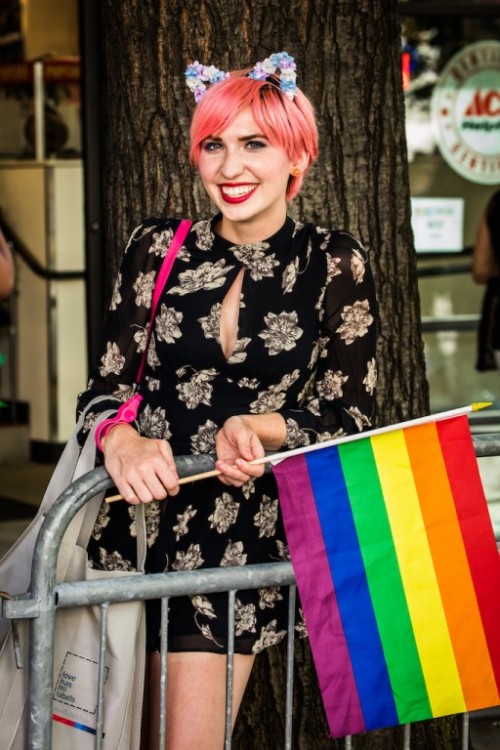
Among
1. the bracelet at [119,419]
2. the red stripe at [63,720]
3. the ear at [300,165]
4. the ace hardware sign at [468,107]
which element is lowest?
the red stripe at [63,720]

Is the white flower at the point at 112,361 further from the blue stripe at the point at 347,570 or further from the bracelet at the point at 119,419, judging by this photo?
the blue stripe at the point at 347,570

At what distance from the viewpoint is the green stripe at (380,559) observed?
8.93 feet

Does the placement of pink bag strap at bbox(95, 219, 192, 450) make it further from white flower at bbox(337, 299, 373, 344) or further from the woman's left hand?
white flower at bbox(337, 299, 373, 344)

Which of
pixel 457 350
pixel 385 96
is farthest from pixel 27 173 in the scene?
pixel 385 96

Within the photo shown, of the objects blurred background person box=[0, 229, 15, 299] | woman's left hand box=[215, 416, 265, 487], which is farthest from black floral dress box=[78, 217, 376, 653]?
blurred background person box=[0, 229, 15, 299]

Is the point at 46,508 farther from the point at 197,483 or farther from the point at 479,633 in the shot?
the point at 479,633

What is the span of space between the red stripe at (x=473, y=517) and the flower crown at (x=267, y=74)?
31.7 inches

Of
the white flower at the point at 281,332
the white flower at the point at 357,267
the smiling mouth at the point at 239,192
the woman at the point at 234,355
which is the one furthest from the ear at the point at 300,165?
the white flower at the point at 281,332

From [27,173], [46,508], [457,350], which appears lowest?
[457,350]

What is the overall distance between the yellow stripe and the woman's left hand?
10.8 inches

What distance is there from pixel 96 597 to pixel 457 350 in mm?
7372

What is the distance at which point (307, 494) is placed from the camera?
2.70 metres

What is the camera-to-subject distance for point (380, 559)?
2.73 meters

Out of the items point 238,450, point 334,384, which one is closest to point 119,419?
point 238,450
